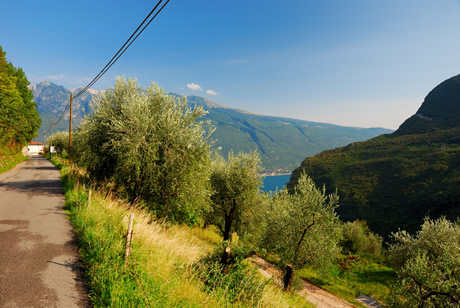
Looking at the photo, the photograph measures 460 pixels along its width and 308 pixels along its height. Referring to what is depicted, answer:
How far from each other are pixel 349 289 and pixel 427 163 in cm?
10390

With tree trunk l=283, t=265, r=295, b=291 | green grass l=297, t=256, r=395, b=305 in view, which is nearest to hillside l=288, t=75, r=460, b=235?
green grass l=297, t=256, r=395, b=305

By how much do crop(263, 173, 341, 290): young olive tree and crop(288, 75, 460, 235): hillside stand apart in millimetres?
63203

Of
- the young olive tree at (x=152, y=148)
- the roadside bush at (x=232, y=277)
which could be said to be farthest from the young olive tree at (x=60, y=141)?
the roadside bush at (x=232, y=277)

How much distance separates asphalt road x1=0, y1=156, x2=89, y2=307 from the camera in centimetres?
488

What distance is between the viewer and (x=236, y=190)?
26.8 meters

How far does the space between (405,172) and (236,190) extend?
108m

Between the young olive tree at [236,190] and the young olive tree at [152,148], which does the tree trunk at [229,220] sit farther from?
the young olive tree at [152,148]

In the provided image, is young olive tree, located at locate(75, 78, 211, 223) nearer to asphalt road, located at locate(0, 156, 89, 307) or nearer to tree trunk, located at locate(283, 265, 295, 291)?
asphalt road, located at locate(0, 156, 89, 307)

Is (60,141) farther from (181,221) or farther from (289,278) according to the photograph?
(289,278)

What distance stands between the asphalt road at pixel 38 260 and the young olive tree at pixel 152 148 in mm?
4802

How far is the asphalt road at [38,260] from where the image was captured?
4879mm

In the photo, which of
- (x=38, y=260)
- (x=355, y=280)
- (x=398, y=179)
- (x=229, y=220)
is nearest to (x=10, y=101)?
(x=229, y=220)

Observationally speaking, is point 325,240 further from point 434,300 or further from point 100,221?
point 100,221

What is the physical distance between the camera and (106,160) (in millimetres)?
17266
